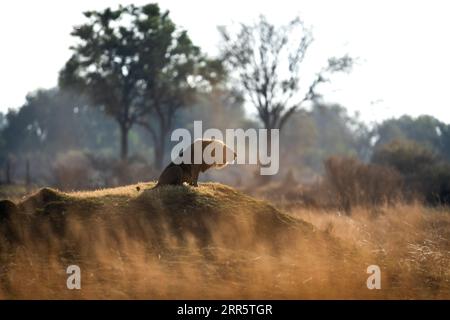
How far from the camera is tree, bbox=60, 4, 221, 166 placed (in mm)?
48000

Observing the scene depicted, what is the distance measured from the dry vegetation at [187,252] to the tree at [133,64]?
3697 centimetres

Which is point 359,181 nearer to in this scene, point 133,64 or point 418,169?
point 418,169

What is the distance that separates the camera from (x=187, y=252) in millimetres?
10375

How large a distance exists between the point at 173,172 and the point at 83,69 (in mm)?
37495

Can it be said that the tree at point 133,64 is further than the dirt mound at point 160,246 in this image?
Yes

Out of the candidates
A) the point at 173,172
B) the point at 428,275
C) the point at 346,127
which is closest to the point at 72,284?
the point at 173,172

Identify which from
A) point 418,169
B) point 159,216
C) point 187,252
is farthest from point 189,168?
point 418,169

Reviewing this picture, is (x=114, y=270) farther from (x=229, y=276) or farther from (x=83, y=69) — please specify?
(x=83, y=69)

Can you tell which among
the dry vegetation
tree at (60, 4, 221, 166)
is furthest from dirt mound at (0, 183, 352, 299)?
tree at (60, 4, 221, 166)

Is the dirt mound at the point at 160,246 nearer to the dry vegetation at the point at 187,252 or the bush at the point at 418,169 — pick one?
the dry vegetation at the point at 187,252

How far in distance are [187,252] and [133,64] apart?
40.6 m

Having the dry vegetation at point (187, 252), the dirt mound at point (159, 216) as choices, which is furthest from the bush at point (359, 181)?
the dirt mound at point (159, 216)

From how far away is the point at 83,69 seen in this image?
48250 millimetres

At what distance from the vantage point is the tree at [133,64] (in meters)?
48.0
